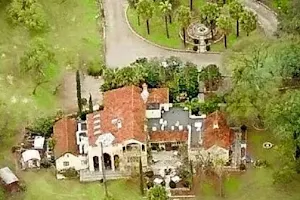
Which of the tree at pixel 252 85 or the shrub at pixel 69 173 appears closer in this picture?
the tree at pixel 252 85

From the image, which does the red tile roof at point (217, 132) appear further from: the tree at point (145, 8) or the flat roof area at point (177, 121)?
the tree at point (145, 8)

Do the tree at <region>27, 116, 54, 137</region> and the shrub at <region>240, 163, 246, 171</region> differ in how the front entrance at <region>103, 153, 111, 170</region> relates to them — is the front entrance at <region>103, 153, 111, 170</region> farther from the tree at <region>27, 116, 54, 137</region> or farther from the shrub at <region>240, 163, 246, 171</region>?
the shrub at <region>240, 163, 246, 171</region>

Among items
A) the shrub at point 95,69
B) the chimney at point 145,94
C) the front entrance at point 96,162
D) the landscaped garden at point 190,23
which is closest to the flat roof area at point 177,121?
the chimney at point 145,94

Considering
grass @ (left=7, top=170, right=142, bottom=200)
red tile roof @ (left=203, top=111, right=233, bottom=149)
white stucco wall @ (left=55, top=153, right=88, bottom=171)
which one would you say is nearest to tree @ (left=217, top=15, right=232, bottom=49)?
red tile roof @ (left=203, top=111, right=233, bottom=149)

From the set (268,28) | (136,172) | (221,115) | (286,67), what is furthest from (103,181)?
(268,28)

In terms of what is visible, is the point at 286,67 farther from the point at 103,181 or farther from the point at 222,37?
the point at 103,181

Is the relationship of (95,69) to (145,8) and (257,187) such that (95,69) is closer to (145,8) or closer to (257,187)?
(145,8)

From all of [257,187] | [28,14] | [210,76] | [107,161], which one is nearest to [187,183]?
[257,187]
